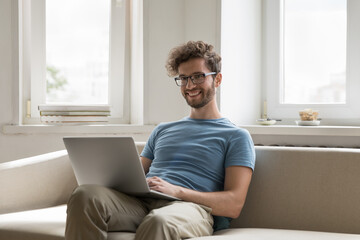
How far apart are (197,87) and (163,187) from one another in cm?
53

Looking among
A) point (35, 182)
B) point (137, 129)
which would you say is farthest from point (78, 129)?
point (35, 182)

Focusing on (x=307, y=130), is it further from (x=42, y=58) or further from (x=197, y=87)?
(x=42, y=58)

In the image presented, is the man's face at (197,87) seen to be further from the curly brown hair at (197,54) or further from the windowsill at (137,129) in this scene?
the windowsill at (137,129)

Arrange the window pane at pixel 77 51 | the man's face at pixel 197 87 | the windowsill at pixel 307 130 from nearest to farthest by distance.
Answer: the man's face at pixel 197 87, the windowsill at pixel 307 130, the window pane at pixel 77 51

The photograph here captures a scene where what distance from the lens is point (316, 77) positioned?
353 centimetres

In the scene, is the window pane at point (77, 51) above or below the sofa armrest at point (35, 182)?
above

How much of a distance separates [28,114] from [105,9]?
89cm

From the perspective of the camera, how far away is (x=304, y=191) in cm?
224

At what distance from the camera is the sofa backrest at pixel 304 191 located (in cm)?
217

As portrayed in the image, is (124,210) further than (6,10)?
No

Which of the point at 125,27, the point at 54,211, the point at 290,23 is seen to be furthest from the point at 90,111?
the point at 290,23

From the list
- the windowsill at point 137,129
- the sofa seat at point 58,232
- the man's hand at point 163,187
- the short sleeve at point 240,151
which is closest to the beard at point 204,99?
the short sleeve at point 240,151

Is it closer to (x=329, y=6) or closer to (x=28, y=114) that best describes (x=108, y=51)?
(x=28, y=114)

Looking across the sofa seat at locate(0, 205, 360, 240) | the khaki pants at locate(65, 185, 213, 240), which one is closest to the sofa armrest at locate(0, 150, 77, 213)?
the sofa seat at locate(0, 205, 360, 240)
